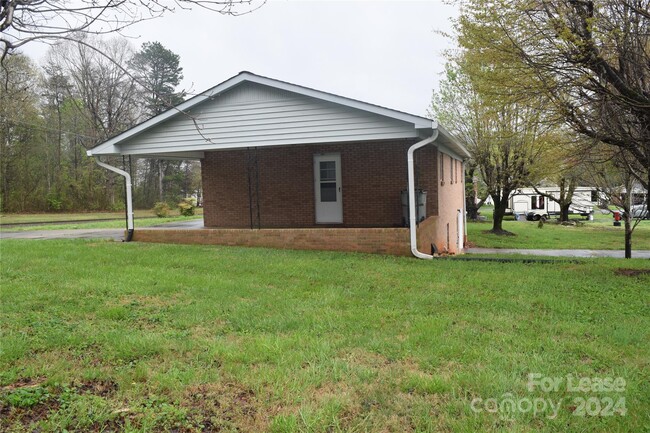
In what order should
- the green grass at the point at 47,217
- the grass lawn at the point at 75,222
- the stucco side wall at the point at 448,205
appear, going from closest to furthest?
1. the stucco side wall at the point at 448,205
2. the grass lawn at the point at 75,222
3. the green grass at the point at 47,217

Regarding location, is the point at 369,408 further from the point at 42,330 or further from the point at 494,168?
the point at 494,168

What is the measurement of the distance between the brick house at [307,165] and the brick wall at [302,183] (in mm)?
29

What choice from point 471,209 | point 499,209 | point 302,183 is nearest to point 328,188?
point 302,183

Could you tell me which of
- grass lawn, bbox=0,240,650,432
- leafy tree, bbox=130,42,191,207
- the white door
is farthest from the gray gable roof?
leafy tree, bbox=130,42,191,207

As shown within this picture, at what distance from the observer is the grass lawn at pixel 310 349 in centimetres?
297

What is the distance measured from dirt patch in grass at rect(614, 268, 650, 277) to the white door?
6858 millimetres

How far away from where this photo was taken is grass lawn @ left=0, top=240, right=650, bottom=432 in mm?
2967

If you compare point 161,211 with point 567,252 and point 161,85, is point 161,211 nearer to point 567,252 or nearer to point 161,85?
point 161,85

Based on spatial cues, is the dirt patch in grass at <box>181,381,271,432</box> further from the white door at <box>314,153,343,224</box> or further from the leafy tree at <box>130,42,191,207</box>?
the leafy tree at <box>130,42,191,207</box>

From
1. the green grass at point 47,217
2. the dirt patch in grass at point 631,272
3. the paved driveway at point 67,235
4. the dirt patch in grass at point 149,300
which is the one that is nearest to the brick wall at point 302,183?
the paved driveway at point 67,235

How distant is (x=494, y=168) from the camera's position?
2362cm

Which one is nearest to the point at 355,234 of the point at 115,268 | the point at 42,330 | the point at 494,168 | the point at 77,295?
the point at 115,268

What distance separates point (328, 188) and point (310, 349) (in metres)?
9.50

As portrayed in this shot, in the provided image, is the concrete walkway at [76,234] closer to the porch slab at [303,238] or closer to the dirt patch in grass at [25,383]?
the porch slab at [303,238]
